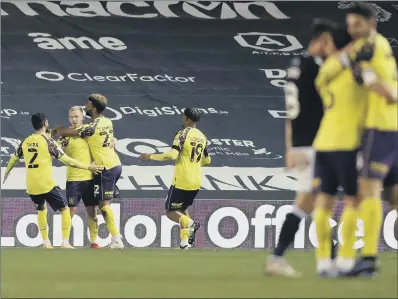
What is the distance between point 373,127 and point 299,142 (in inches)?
21.2

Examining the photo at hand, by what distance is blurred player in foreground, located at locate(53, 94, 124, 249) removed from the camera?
15523 mm

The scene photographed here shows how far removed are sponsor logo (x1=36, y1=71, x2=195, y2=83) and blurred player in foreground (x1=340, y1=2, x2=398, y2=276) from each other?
10860 mm

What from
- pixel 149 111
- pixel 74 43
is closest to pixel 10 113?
pixel 74 43

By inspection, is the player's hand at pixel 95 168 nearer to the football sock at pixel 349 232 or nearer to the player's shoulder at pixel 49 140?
the player's shoulder at pixel 49 140

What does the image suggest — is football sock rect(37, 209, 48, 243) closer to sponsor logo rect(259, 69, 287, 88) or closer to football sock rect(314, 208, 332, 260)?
sponsor logo rect(259, 69, 287, 88)

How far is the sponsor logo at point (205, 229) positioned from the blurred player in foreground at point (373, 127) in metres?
10.3

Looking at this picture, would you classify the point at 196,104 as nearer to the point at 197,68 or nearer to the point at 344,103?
the point at 197,68

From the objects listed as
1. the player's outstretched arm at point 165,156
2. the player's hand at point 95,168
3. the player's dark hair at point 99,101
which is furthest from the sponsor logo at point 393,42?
the player's hand at point 95,168

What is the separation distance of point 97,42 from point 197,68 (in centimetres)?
164

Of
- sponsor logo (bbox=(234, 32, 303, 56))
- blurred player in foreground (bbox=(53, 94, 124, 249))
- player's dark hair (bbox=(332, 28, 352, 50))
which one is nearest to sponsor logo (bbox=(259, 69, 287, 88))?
sponsor logo (bbox=(234, 32, 303, 56))

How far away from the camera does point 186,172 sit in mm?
16125

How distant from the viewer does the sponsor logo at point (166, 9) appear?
61.8 feet

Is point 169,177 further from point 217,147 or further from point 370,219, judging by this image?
point 370,219

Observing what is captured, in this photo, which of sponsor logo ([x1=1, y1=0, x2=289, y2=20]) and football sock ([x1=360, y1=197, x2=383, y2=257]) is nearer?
football sock ([x1=360, y1=197, x2=383, y2=257])
